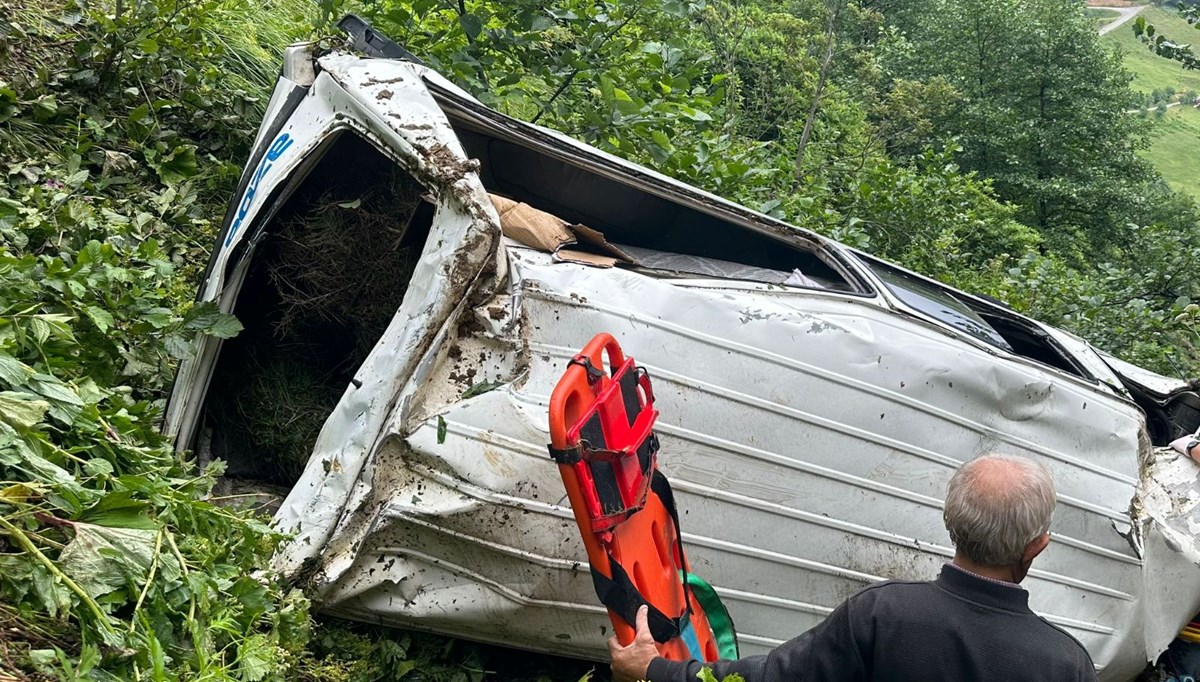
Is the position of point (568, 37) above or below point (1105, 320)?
above

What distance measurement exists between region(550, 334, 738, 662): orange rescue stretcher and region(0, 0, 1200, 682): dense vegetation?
80 centimetres

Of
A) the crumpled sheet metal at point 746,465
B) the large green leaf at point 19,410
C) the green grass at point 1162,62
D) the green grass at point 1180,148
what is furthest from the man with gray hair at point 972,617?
the green grass at point 1162,62

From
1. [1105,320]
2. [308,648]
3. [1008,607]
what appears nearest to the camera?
[1008,607]

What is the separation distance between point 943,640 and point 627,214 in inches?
114

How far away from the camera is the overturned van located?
8.39 ft

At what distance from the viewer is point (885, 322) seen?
320 cm

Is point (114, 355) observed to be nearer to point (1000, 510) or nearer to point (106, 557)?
point (106, 557)

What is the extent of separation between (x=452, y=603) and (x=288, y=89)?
1.86 metres

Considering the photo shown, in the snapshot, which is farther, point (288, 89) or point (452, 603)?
point (288, 89)

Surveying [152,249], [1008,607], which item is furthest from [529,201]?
[1008,607]

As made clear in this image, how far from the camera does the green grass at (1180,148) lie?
99.0 feet

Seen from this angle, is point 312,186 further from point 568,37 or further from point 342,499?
point 568,37

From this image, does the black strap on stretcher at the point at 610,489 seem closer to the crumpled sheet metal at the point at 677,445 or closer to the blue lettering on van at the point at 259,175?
the crumpled sheet metal at the point at 677,445

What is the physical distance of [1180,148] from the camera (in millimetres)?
34938
